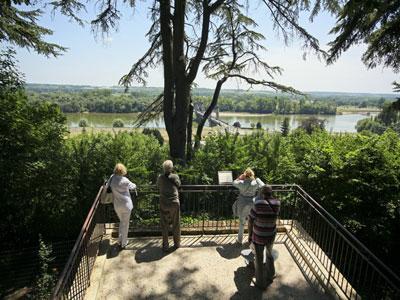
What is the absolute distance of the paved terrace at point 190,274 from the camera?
489 centimetres

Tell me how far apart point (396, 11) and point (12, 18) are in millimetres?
11172

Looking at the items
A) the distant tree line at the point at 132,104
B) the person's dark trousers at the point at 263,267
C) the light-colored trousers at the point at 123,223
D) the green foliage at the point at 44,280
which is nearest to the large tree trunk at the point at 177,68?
the light-colored trousers at the point at 123,223

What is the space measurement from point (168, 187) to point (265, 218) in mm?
1806

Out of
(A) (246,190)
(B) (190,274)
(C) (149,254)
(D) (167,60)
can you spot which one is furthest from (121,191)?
(D) (167,60)

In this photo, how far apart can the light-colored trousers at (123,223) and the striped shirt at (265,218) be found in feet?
7.81

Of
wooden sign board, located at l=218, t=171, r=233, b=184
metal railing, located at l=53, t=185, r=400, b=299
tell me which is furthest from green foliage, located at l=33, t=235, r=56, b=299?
wooden sign board, located at l=218, t=171, r=233, b=184

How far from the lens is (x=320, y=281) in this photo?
5219 millimetres

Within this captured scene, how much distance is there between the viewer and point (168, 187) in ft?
18.6

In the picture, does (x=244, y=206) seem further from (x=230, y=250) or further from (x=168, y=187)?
(x=168, y=187)

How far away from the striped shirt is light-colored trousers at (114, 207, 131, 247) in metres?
2.38

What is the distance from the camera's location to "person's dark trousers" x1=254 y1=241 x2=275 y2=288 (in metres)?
4.91

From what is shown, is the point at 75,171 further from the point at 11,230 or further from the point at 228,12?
the point at 228,12

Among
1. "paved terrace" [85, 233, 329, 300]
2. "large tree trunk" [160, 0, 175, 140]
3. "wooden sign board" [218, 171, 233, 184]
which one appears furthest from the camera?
"large tree trunk" [160, 0, 175, 140]

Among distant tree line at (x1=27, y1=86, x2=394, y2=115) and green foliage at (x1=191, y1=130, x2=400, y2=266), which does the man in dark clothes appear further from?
distant tree line at (x1=27, y1=86, x2=394, y2=115)
